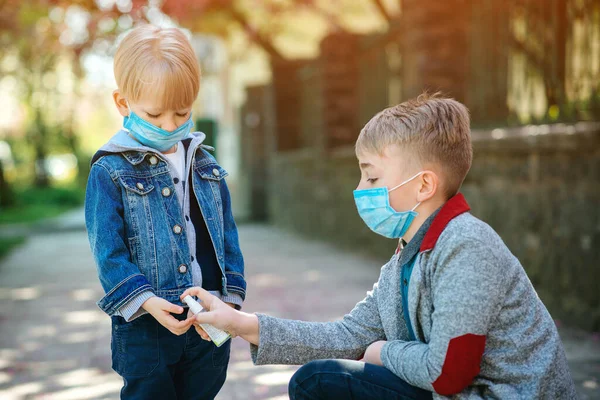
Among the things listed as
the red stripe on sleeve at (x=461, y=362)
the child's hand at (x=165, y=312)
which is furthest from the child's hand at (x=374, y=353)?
the child's hand at (x=165, y=312)

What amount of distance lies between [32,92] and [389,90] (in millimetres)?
18780

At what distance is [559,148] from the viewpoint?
174 inches

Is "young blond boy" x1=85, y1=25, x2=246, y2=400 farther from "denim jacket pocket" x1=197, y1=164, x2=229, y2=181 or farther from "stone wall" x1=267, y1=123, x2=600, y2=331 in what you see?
"stone wall" x1=267, y1=123, x2=600, y2=331

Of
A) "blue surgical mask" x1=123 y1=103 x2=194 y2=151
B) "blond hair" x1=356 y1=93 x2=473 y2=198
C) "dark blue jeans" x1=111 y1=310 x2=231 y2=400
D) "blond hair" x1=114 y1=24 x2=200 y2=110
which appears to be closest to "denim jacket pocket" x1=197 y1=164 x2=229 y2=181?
"blue surgical mask" x1=123 y1=103 x2=194 y2=151

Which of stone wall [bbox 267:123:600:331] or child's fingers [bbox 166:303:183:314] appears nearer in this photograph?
child's fingers [bbox 166:303:183:314]

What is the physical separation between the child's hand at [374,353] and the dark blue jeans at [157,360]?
570 millimetres

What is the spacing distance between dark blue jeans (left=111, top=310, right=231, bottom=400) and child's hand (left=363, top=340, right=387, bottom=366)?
0.57m

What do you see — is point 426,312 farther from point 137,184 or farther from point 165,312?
point 137,184

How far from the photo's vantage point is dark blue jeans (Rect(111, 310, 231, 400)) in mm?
2271

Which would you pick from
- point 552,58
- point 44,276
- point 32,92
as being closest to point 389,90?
point 552,58

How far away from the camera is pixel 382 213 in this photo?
2121mm

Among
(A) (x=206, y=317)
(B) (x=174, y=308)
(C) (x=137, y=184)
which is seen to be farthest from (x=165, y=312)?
(C) (x=137, y=184)

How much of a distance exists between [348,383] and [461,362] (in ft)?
1.24

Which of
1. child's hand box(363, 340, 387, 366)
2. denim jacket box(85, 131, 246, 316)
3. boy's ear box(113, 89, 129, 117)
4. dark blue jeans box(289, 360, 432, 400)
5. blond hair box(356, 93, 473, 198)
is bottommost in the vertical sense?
dark blue jeans box(289, 360, 432, 400)
